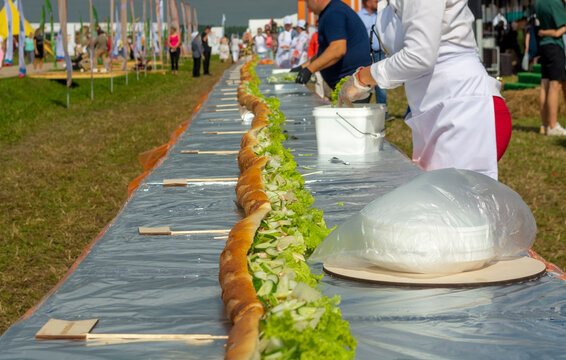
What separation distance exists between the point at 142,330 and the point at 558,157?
242 inches

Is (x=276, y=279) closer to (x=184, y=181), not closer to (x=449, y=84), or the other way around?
(x=449, y=84)

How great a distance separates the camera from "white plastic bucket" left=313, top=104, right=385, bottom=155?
312cm

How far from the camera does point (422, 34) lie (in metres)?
2.34

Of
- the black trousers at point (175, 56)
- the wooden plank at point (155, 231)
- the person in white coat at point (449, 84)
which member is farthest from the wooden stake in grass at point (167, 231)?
the black trousers at point (175, 56)

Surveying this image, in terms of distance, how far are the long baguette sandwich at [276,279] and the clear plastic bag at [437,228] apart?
0.48 ft

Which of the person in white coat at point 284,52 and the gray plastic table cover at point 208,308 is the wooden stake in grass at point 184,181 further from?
the person in white coat at point 284,52

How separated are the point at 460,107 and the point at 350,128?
0.77 meters

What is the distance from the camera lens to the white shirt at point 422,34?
2316 mm

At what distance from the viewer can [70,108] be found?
539 inches

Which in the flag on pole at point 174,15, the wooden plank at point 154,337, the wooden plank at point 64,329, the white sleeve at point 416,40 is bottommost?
the wooden plank at point 154,337

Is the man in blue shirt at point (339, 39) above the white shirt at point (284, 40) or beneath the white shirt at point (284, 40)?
beneath

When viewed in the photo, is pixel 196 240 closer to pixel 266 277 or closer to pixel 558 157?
pixel 266 277

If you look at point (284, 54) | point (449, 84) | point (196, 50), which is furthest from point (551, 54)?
point (196, 50)

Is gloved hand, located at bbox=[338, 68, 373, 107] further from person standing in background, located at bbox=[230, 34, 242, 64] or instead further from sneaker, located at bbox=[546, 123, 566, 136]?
person standing in background, located at bbox=[230, 34, 242, 64]
